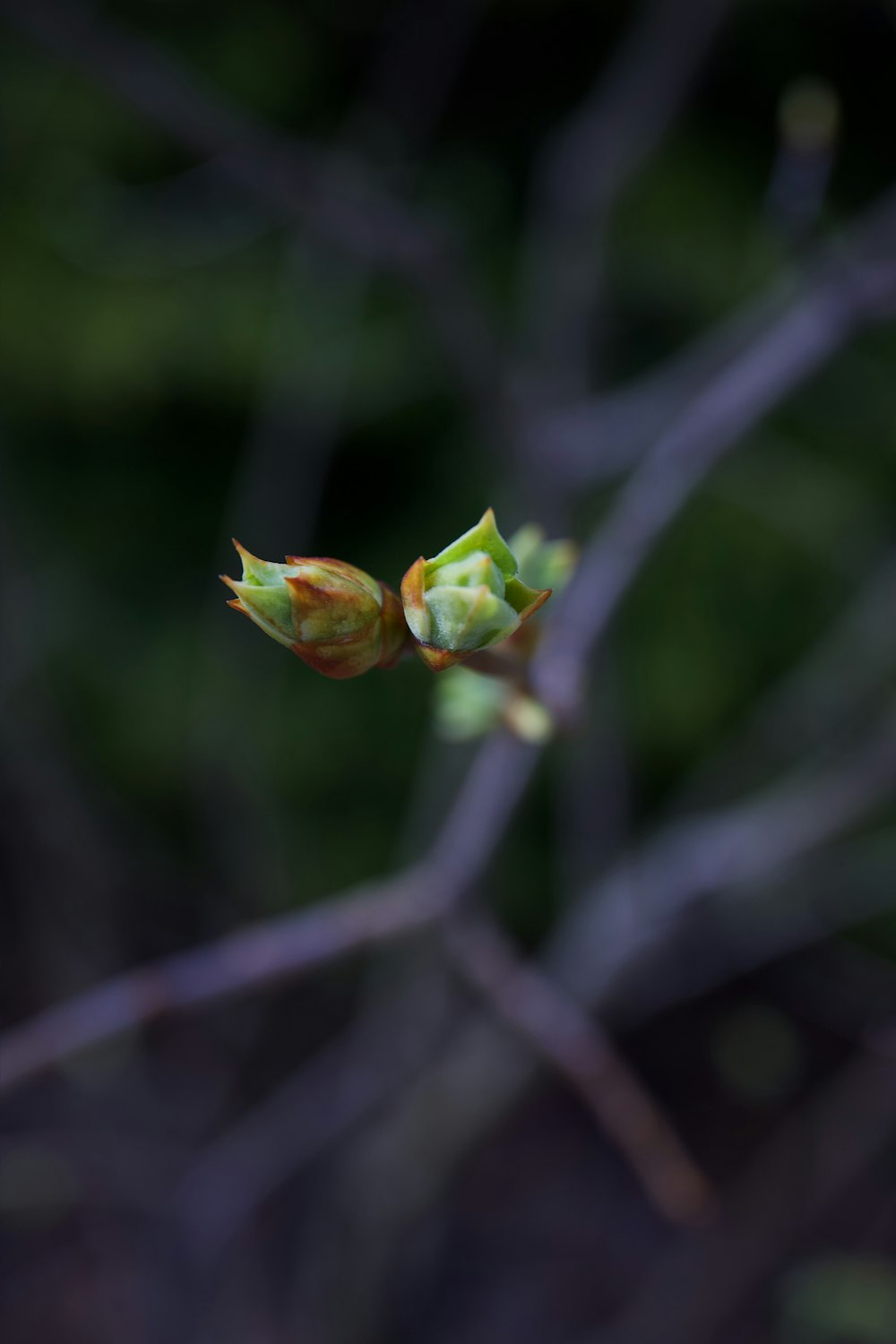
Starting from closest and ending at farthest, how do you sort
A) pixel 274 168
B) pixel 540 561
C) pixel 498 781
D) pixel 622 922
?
pixel 540 561
pixel 498 781
pixel 274 168
pixel 622 922

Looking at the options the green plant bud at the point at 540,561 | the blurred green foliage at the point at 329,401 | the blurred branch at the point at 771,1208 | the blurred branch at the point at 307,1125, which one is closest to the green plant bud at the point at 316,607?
the green plant bud at the point at 540,561

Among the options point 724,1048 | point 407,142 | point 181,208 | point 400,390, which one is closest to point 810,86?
point 407,142

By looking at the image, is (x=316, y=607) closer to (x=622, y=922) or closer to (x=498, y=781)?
(x=498, y=781)

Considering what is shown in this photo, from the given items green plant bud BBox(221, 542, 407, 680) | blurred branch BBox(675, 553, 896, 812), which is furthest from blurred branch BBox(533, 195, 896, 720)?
blurred branch BBox(675, 553, 896, 812)

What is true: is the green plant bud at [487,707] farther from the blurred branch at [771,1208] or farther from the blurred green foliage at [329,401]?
the blurred branch at [771,1208]

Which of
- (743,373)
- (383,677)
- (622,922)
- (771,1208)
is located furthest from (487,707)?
(771,1208)

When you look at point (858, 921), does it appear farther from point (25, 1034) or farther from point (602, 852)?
point (25, 1034)
